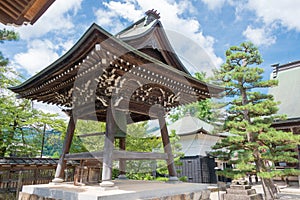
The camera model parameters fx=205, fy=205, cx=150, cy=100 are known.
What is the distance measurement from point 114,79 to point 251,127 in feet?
18.0

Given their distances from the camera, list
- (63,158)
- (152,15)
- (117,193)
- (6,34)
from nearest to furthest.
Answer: (117,193) < (63,158) < (152,15) < (6,34)

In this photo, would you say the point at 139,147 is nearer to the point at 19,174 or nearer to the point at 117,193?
the point at 19,174

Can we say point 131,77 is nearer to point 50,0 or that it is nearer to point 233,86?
point 50,0

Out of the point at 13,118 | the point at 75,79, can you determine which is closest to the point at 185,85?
the point at 75,79

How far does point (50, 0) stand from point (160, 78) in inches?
94.9

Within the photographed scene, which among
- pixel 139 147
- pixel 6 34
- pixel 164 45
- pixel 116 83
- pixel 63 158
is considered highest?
pixel 6 34

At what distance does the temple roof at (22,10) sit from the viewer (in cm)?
222

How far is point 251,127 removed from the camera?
7160mm

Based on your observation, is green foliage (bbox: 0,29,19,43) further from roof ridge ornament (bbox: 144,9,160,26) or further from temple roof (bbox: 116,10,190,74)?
roof ridge ornament (bbox: 144,9,160,26)

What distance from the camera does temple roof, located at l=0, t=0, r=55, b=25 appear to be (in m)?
2.22

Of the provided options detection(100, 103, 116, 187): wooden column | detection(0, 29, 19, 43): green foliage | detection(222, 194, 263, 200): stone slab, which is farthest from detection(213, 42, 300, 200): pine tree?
Result: detection(0, 29, 19, 43): green foliage

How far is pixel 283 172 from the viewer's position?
7113mm

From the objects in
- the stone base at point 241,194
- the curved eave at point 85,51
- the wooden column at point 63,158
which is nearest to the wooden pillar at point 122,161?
the wooden column at point 63,158

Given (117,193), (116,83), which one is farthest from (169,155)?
(116,83)
